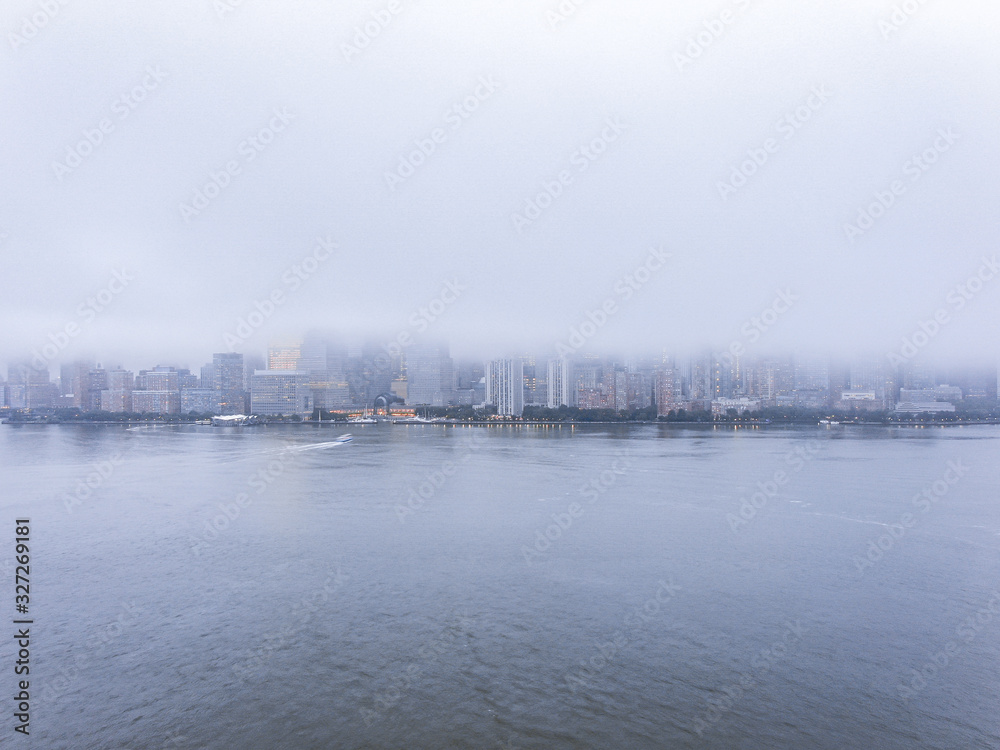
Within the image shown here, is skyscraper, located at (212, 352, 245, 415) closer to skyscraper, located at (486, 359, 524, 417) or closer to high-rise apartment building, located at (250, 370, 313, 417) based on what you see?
high-rise apartment building, located at (250, 370, 313, 417)

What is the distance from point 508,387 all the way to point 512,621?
167 ft

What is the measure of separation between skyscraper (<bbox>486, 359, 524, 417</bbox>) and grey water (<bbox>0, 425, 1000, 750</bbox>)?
44.3 meters

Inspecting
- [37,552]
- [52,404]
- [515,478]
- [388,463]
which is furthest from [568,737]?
[52,404]

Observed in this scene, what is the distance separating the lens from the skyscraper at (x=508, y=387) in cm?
5519

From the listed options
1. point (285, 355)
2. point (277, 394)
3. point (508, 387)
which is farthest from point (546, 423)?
point (285, 355)

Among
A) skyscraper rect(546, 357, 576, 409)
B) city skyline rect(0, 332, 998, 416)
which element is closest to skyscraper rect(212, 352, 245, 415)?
city skyline rect(0, 332, 998, 416)

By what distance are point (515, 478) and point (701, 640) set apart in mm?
8671

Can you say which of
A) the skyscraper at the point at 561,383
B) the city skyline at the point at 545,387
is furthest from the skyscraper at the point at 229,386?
the skyscraper at the point at 561,383

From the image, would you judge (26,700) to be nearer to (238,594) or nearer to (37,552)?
(238,594)

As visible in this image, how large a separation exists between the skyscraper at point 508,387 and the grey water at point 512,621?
4428 centimetres

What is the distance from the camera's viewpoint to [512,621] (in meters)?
4.94

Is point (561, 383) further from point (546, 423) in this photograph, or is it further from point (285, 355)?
point (285, 355)

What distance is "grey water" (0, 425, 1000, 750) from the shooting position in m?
3.55

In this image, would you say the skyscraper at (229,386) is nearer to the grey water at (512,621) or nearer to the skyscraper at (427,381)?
the skyscraper at (427,381)
